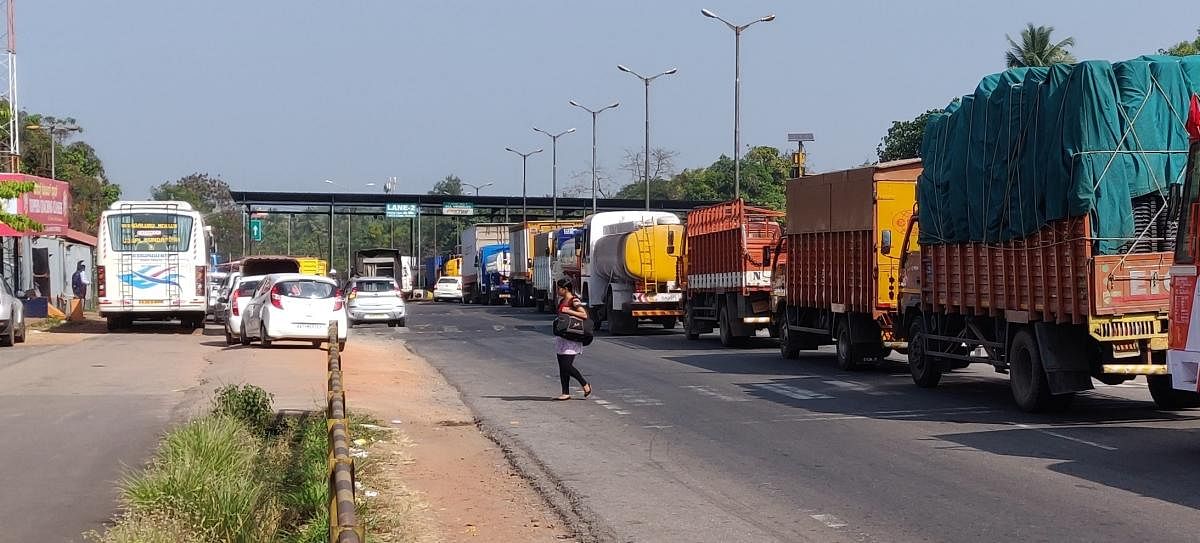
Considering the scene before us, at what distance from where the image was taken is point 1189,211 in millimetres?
11586

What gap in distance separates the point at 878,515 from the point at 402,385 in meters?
12.3

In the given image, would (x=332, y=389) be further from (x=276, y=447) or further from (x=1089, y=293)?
(x=1089, y=293)

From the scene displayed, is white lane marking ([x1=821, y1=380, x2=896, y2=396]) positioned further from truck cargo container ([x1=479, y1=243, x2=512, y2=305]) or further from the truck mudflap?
truck cargo container ([x1=479, y1=243, x2=512, y2=305])

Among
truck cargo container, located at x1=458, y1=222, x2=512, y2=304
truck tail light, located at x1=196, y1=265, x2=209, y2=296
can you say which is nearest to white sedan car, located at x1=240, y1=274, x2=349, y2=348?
truck tail light, located at x1=196, y1=265, x2=209, y2=296

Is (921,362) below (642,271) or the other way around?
below

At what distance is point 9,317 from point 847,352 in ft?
57.8

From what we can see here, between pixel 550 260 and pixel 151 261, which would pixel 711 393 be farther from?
pixel 550 260

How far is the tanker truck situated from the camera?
111ft

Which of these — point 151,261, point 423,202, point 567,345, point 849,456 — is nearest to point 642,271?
point 151,261

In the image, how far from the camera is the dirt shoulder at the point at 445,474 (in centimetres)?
950

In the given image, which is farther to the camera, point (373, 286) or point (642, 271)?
point (373, 286)

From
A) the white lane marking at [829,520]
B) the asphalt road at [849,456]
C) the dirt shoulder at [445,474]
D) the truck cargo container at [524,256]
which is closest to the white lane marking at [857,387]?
the asphalt road at [849,456]

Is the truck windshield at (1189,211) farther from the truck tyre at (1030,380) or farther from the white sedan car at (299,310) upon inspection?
the white sedan car at (299,310)

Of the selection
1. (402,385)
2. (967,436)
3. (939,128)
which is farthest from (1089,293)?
(402,385)
